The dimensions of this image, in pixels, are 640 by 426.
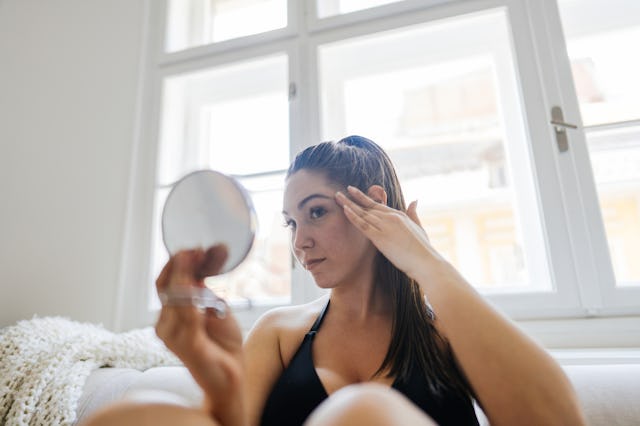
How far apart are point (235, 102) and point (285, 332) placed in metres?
1.22

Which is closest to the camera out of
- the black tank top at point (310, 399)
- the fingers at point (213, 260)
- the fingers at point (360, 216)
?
the fingers at point (213, 260)

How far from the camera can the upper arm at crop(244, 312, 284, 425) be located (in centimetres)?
71

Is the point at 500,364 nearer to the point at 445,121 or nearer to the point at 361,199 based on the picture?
the point at 361,199

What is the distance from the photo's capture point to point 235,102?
1735 mm

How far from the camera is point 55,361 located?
0.93 meters

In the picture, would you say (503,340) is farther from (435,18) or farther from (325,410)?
(435,18)

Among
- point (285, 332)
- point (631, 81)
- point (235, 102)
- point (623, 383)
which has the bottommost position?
point (623, 383)

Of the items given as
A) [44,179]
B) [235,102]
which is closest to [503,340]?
[235,102]

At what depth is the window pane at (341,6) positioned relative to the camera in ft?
5.20

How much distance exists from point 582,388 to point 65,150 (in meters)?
1.93

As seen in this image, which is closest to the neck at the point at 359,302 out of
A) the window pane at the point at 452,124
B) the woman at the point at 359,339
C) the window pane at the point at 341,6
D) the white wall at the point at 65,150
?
the woman at the point at 359,339

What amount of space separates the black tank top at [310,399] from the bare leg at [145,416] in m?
0.24

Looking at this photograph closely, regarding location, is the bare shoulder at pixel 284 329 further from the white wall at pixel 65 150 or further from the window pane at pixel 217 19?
the window pane at pixel 217 19

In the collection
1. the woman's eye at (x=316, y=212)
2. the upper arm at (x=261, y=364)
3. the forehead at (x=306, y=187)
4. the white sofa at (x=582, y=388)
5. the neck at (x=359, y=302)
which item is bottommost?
the white sofa at (x=582, y=388)
